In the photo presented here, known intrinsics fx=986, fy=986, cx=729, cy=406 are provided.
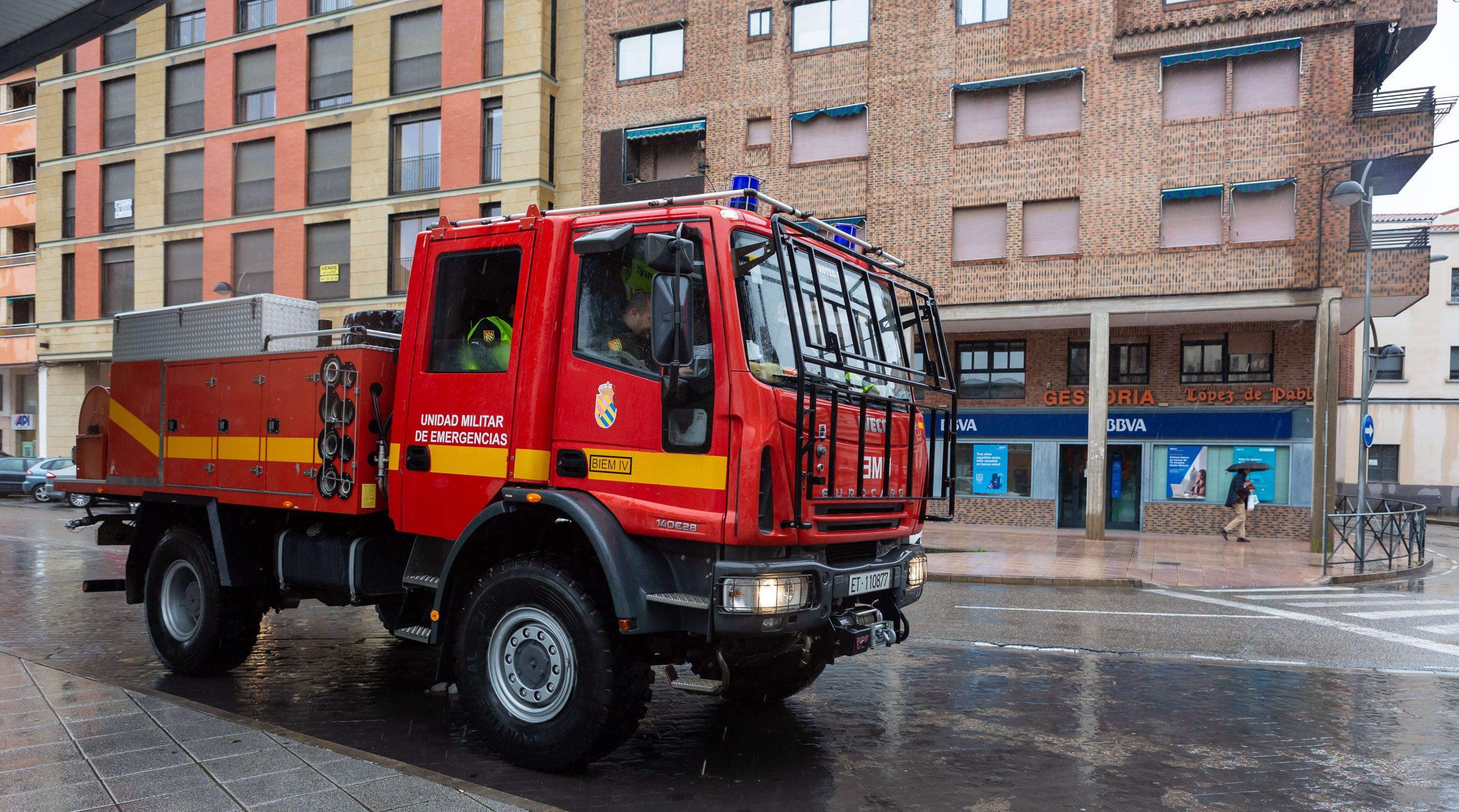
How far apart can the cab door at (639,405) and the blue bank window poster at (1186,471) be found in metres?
23.0

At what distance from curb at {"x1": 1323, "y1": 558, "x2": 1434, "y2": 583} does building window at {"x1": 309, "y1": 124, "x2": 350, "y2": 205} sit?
28223mm

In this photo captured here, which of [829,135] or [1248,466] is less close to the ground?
[829,135]

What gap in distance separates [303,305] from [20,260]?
4016 centimetres

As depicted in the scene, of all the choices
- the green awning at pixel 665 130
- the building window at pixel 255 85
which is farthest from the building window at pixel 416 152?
the green awning at pixel 665 130

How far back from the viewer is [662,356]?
15.2 feet

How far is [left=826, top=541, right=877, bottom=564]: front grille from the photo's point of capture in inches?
203

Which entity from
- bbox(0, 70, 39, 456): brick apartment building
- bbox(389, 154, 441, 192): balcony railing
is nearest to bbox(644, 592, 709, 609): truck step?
bbox(389, 154, 441, 192): balcony railing

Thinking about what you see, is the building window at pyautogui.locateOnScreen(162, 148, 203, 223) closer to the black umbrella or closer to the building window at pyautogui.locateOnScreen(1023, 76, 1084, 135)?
the building window at pyautogui.locateOnScreen(1023, 76, 1084, 135)

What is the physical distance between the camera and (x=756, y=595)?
14.9ft

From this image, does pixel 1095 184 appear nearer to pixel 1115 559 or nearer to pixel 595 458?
pixel 1115 559

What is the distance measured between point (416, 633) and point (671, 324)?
7.93ft

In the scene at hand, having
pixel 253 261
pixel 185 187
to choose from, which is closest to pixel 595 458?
pixel 253 261

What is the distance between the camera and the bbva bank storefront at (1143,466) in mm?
23891

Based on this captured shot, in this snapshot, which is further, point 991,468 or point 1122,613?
point 991,468
